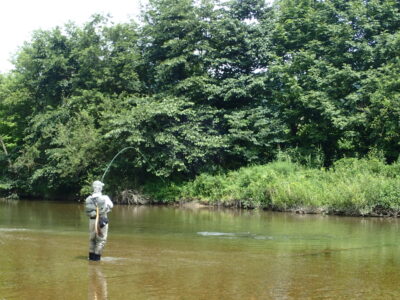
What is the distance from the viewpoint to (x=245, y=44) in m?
34.4

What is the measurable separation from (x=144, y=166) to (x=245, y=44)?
412 inches

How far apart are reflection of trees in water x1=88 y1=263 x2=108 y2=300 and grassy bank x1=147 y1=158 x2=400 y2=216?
1629 centimetres

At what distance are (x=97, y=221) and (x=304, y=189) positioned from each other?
55.6 feet

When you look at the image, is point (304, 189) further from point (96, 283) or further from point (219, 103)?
point (96, 283)

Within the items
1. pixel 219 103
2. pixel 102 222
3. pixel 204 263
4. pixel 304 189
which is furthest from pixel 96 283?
pixel 219 103

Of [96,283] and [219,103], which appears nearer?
[96,283]

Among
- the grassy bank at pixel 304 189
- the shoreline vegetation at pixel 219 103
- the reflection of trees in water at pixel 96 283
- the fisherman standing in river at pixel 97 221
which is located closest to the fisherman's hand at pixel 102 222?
the fisherman standing in river at pixel 97 221

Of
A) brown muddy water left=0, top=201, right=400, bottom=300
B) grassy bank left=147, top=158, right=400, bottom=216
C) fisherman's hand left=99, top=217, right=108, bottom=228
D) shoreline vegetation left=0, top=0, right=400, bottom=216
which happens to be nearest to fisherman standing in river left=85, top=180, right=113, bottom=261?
fisherman's hand left=99, top=217, right=108, bottom=228

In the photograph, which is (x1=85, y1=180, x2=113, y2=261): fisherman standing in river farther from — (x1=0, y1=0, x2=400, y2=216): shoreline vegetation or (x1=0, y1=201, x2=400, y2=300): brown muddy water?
A: (x1=0, y1=0, x2=400, y2=216): shoreline vegetation

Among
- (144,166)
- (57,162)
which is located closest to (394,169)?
(144,166)

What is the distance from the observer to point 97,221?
10.8 metres

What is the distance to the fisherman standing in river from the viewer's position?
1084cm

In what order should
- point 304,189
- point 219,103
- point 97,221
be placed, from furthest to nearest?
point 219,103 → point 304,189 → point 97,221

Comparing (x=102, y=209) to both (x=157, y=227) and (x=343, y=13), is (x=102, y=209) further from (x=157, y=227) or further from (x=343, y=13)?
(x=343, y=13)
